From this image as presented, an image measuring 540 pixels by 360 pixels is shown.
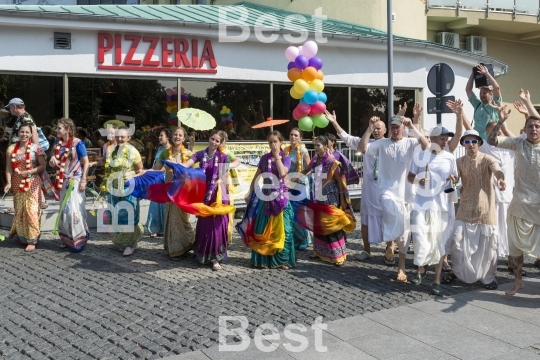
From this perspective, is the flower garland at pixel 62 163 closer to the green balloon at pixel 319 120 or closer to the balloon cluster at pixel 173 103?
the green balloon at pixel 319 120

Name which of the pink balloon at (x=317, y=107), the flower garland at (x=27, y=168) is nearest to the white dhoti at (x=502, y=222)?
the pink balloon at (x=317, y=107)

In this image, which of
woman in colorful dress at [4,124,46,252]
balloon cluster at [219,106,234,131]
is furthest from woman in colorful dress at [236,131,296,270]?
balloon cluster at [219,106,234,131]

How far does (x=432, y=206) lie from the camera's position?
7.31 meters

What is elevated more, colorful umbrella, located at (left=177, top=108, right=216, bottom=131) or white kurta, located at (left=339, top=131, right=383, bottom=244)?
colorful umbrella, located at (left=177, top=108, right=216, bottom=131)

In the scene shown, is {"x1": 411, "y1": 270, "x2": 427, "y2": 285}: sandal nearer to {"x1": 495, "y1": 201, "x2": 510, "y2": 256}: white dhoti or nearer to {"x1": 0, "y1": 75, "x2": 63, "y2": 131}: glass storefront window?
{"x1": 495, "y1": 201, "x2": 510, "y2": 256}: white dhoti

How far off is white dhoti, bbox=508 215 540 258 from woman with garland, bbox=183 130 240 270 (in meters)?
3.40

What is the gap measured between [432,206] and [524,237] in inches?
40.0

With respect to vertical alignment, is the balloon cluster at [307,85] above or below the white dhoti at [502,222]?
above

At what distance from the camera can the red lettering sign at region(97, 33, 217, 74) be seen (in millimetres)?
12688

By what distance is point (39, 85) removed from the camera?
12086 millimetres

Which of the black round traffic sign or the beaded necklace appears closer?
the beaded necklace

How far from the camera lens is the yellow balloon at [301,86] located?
36.9ft

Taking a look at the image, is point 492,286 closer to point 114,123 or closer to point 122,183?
point 122,183

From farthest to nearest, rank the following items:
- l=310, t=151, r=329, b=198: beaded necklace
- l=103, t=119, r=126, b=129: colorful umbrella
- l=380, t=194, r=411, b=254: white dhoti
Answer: l=103, t=119, r=126, b=129: colorful umbrella < l=310, t=151, r=329, b=198: beaded necklace < l=380, t=194, r=411, b=254: white dhoti
